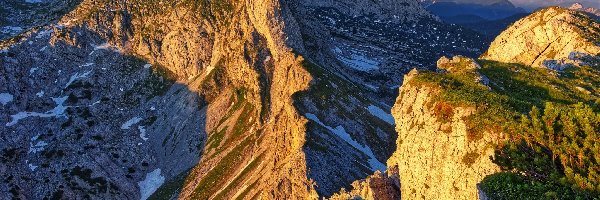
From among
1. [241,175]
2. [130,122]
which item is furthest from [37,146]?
[241,175]

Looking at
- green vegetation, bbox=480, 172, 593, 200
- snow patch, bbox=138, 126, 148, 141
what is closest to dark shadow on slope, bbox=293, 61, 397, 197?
snow patch, bbox=138, 126, 148, 141

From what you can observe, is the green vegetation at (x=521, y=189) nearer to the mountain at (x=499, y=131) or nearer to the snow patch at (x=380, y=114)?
the mountain at (x=499, y=131)

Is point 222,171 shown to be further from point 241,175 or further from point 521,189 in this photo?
point 521,189

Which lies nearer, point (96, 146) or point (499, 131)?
point (499, 131)

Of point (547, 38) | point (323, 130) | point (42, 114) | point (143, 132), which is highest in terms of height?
point (547, 38)

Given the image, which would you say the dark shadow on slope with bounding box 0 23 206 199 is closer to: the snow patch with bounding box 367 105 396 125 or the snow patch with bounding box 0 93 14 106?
the snow patch with bounding box 0 93 14 106

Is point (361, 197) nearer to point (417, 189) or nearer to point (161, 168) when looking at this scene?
point (417, 189)
